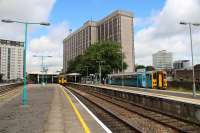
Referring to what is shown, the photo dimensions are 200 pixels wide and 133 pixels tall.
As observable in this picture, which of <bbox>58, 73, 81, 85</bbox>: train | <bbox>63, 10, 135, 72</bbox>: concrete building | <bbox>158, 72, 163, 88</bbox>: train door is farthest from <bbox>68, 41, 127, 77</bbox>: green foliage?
<bbox>158, 72, 163, 88</bbox>: train door

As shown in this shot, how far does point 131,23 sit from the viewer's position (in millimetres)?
148125

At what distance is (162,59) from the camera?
14600 centimetres

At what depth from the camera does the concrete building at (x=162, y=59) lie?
143 meters

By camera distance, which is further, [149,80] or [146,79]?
[146,79]

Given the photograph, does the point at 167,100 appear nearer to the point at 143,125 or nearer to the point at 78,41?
the point at 143,125

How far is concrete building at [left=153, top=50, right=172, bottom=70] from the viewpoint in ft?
469

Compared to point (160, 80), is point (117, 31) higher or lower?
higher

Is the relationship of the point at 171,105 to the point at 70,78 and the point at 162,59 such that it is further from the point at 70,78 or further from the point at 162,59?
the point at 162,59

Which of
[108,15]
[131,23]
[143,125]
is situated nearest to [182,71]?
[131,23]

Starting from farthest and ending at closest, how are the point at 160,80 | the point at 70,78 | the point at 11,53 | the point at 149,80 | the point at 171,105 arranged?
1. the point at 11,53
2. the point at 70,78
3. the point at 149,80
4. the point at 160,80
5. the point at 171,105

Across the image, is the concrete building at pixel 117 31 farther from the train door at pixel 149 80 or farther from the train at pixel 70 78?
the train door at pixel 149 80

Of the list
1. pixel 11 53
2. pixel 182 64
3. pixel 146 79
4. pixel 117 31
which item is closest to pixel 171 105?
pixel 146 79

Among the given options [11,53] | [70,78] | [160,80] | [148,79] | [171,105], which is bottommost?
[171,105]

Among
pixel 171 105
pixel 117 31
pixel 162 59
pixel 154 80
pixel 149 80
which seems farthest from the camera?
pixel 162 59
